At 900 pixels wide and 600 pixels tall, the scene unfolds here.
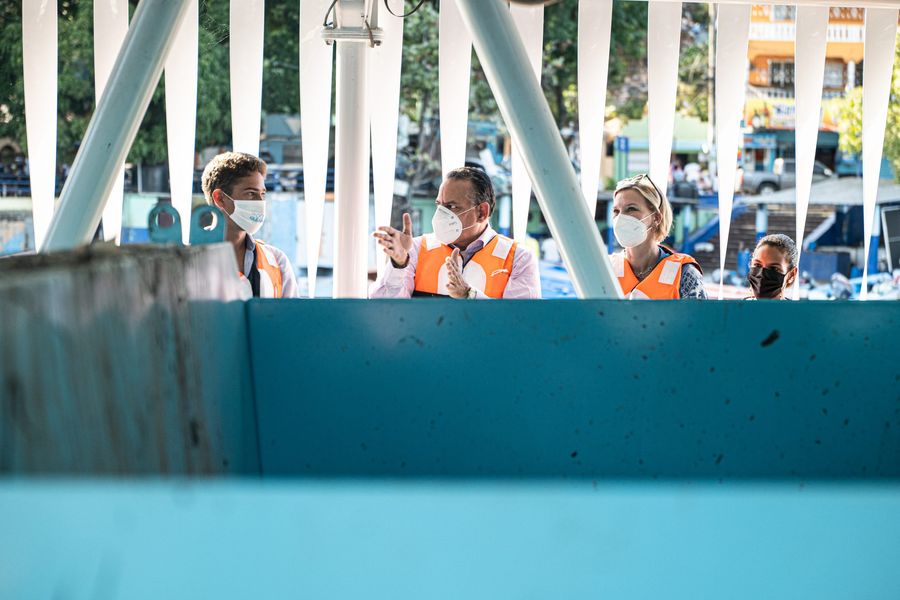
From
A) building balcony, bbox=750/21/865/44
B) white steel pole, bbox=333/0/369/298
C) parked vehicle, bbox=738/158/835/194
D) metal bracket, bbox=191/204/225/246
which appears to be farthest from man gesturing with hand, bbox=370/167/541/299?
building balcony, bbox=750/21/865/44

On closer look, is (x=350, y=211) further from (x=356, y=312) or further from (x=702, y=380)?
(x=702, y=380)

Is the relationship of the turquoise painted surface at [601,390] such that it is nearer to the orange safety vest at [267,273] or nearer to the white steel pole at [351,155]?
the orange safety vest at [267,273]

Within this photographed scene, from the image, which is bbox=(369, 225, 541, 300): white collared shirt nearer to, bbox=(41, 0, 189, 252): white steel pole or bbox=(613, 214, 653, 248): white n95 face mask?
bbox=(613, 214, 653, 248): white n95 face mask

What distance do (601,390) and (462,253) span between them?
1829 millimetres

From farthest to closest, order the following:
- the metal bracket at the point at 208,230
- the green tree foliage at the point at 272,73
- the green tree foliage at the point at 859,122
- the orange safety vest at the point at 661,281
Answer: the green tree foliage at the point at 859,122
the green tree foliage at the point at 272,73
the orange safety vest at the point at 661,281
the metal bracket at the point at 208,230

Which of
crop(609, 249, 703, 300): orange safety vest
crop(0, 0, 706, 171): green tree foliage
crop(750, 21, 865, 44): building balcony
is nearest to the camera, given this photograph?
crop(609, 249, 703, 300): orange safety vest

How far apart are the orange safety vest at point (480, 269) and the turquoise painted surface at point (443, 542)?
9.89 feet

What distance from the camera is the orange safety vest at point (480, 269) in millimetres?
3889

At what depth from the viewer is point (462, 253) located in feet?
12.9

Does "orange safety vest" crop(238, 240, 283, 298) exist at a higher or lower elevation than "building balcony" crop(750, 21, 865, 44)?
lower

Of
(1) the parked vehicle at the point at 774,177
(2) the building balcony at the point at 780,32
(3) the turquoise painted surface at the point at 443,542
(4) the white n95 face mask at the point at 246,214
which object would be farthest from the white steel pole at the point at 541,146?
(2) the building balcony at the point at 780,32

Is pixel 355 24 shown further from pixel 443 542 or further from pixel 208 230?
pixel 443 542

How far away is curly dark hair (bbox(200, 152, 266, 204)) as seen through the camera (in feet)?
12.8

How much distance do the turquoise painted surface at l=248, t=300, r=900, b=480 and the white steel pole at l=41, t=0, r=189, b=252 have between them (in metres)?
1.04
